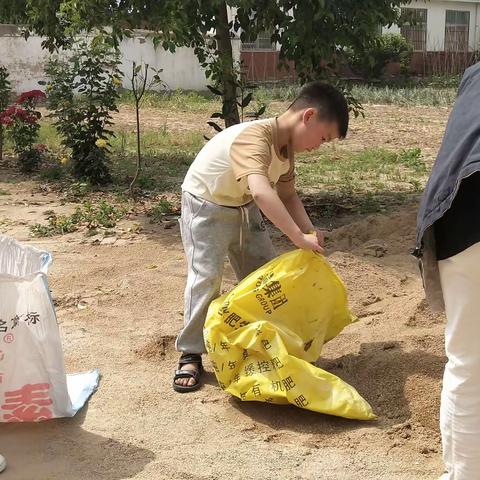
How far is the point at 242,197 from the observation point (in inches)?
139

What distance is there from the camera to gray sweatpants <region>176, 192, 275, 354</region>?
3551 millimetres

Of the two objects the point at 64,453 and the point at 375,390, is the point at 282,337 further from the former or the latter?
the point at 64,453

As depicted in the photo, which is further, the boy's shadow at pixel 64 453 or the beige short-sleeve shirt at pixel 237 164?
the beige short-sleeve shirt at pixel 237 164

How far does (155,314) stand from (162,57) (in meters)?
19.2

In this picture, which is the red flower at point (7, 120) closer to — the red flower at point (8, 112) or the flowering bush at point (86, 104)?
the red flower at point (8, 112)

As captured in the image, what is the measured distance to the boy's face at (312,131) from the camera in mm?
3217

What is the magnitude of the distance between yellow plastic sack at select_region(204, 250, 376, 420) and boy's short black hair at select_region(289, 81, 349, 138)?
572 millimetres

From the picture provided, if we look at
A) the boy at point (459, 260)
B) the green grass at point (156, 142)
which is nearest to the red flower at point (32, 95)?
the green grass at point (156, 142)

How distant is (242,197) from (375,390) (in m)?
1.04

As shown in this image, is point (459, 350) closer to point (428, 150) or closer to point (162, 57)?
point (428, 150)

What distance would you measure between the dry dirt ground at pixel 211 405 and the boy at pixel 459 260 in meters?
0.57

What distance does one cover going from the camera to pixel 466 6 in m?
30.8

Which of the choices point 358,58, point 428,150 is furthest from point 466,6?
point 358,58

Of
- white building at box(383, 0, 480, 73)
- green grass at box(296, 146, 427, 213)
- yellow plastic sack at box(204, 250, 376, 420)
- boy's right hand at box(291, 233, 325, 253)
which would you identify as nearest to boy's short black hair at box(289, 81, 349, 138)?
boy's right hand at box(291, 233, 325, 253)
